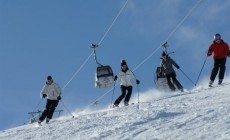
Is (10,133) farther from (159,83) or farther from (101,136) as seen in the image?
(159,83)

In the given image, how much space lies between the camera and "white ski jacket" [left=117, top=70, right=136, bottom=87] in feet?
61.4

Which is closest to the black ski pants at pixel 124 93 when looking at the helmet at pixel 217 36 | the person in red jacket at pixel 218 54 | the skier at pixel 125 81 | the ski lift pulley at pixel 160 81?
the skier at pixel 125 81

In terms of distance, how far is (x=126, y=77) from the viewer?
61.4 feet

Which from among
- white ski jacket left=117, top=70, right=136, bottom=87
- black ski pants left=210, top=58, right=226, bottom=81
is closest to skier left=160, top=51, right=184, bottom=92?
black ski pants left=210, top=58, right=226, bottom=81

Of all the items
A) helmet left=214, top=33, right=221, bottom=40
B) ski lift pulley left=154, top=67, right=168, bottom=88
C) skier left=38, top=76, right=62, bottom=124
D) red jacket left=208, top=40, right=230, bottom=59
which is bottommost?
skier left=38, top=76, right=62, bottom=124

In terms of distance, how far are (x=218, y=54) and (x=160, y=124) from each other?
297 inches

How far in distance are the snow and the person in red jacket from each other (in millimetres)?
2537

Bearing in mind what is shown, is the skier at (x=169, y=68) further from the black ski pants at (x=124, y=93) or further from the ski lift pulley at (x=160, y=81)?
the ski lift pulley at (x=160, y=81)

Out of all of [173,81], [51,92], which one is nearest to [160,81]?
[173,81]

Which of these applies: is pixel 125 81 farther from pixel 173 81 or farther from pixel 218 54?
pixel 218 54

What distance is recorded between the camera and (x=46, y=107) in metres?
18.2

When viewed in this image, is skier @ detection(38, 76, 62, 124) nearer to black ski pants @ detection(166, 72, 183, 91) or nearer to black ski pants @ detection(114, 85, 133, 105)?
black ski pants @ detection(114, 85, 133, 105)

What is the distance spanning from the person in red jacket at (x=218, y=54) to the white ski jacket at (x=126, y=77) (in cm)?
244

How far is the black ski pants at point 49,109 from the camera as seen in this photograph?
17.9 metres
